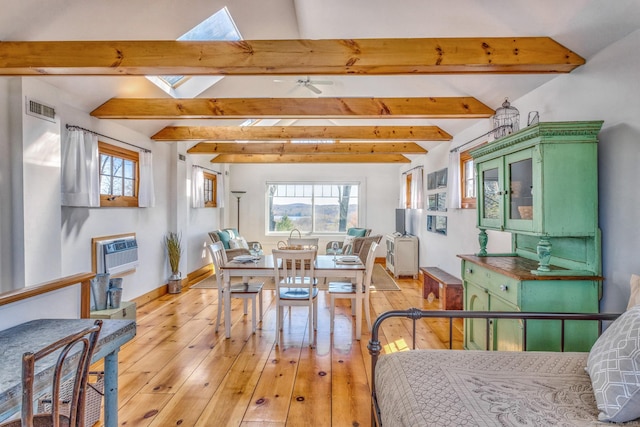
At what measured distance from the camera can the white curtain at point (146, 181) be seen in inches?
170

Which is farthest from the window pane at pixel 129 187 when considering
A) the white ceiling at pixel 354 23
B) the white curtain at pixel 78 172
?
the white ceiling at pixel 354 23

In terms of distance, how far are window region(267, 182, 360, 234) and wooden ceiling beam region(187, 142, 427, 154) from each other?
2233 mm

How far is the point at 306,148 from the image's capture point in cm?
568

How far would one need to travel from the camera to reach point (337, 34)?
10.5 ft

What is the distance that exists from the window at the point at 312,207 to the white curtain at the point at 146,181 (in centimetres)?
378

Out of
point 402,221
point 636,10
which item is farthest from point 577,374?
point 402,221

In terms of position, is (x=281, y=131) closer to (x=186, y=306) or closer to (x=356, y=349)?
(x=186, y=306)

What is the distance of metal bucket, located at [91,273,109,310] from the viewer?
325cm

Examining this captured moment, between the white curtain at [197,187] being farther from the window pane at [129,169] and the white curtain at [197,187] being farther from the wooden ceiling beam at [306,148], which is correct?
the window pane at [129,169]

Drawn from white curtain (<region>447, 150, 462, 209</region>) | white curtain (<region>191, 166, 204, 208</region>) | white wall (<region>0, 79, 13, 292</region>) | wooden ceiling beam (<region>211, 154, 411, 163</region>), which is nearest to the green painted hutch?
white curtain (<region>447, 150, 462, 209</region>)

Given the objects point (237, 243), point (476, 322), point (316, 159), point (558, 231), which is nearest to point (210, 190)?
point (237, 243)

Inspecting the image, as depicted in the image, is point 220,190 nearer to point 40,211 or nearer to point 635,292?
point 40,211

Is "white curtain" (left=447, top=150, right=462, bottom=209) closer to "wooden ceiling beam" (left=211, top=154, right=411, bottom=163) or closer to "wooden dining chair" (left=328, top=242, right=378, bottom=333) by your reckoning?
"wooden dining chair" (left=328, top=242, right=378, bottom=333)

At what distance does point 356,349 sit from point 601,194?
2210mm
